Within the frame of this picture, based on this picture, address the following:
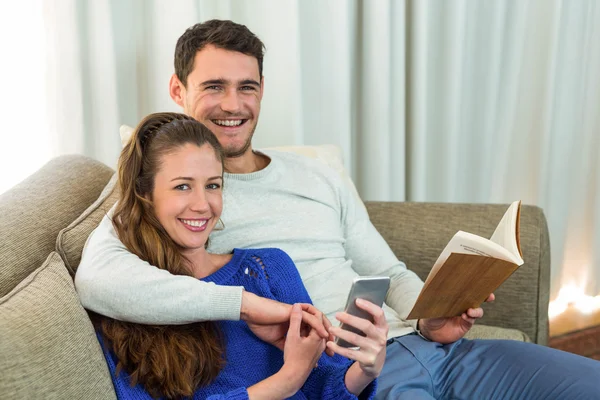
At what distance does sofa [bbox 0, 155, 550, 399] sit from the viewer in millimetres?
1011

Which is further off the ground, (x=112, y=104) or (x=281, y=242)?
(x=112, y=104)

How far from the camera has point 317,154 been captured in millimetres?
2066

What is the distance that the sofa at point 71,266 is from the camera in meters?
1.01

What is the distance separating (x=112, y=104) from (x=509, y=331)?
122cm

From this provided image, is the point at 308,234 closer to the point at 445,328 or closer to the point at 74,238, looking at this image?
the point at 445,328

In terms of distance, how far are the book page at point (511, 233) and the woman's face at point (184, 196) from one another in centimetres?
54

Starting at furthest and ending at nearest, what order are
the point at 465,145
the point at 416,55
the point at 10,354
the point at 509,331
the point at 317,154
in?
1. the point at 465,145
2. the point at 416,55
3. the point at 317,154
4. the point at 509,331
5. the point at 10,354

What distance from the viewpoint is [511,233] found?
129 cm

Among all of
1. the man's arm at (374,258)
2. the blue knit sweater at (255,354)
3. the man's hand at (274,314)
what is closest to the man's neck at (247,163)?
the man's arm at (374,258)

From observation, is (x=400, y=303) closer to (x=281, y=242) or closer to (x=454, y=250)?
(x=281, y=242)

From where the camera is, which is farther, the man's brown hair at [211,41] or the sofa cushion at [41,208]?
the man's brown hair at [211,41]

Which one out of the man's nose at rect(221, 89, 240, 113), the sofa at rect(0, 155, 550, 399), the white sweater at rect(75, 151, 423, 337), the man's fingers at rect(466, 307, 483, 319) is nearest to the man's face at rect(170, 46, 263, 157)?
the man's nose at rect(221, 89, 240, 113)

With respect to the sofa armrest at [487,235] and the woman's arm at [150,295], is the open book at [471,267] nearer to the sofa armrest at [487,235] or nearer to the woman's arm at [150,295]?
the woman's arm at [150,295]

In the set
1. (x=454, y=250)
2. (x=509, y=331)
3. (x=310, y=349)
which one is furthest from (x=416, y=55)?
(x=310, y=349)
